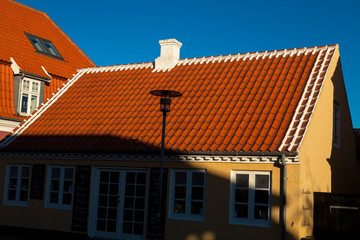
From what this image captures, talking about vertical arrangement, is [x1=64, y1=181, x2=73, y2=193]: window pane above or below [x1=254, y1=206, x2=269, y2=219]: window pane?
above

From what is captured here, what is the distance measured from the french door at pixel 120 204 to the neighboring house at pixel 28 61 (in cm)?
705

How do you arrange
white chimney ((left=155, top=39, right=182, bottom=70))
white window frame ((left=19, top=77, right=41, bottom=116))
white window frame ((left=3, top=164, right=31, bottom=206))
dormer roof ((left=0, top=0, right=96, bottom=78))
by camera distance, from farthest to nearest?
1. dormer roof ((left=0, top=0, right=96, bottom=78))
2. white window frame ((left=19, top=77, right=41, bottom=116))
3. white chimney ((left=155, top=39, right=182, bottom=70))
4. white window frame ((left=3, top=164, right=31, bottom=206))

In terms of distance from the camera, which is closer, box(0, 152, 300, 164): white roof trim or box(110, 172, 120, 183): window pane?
box(0, 152, 300, 164): white roof trim

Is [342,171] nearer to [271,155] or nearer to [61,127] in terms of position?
[271,155]

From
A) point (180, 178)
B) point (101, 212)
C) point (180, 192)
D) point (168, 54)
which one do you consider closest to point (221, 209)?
point (180, 192)

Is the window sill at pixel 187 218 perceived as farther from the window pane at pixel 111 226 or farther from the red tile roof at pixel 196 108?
the window pane at pixel 111 226

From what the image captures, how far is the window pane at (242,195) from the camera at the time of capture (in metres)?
12.5

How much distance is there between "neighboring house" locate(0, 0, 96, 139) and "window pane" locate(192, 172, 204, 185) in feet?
31.0

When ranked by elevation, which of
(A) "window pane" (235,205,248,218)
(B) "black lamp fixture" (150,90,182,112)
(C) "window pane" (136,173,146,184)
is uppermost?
(B) "black lamp fixture" (150,90,182,112)

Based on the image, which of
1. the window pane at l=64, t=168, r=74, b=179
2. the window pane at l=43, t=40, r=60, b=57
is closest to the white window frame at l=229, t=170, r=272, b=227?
the window pane at l=64, t=168, r=74, b=179

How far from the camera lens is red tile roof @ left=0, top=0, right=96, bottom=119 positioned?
67.8 feet

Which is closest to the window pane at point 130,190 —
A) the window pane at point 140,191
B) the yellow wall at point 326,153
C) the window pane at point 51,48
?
the window pane at point 140,191

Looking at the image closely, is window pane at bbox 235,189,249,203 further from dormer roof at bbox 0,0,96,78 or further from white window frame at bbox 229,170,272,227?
dormer roof at bbox 0,0,96,78

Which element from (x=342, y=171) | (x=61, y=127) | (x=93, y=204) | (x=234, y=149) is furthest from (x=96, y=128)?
(x=342, y=171)
